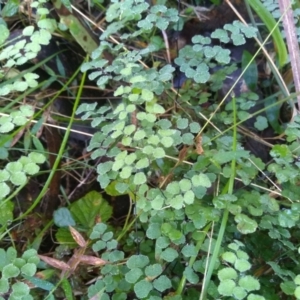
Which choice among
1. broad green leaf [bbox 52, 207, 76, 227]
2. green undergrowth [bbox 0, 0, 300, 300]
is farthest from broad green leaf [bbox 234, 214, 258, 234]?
broad green leaf [bbox 52, 207, 76, 227]

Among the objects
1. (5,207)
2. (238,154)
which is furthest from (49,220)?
(238,154)

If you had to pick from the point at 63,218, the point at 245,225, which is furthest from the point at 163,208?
the point at 63,218

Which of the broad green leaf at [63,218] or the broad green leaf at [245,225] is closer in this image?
the broad green leaf at [245,225]

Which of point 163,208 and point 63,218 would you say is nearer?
point 163,208

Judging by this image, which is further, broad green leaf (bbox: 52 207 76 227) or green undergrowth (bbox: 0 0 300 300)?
broad green leaf (bbox: 52 207 76 227)

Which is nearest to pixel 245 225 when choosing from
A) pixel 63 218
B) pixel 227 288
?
pixel 227 288

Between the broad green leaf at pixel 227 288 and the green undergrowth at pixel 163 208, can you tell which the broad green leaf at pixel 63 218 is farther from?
the broad green leaf at pixel 227 288

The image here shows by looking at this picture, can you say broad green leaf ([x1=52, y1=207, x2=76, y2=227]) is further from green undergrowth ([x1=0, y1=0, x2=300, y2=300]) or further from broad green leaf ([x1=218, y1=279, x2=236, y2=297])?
broad green leaf ([x1=218, y1=279, x2=236, y2=297])

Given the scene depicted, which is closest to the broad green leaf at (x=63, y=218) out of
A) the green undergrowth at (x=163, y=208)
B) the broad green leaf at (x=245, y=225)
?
the green undergrowth at (x=163, y=208)

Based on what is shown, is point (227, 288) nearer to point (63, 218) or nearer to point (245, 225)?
point (245, 225)

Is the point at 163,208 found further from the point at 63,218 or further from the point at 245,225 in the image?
the point at 63,218

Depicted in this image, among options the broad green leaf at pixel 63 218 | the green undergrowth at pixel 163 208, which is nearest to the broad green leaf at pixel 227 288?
the green undergrowth at pixel 163 208

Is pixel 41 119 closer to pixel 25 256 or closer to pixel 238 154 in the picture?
pixel 25 256
